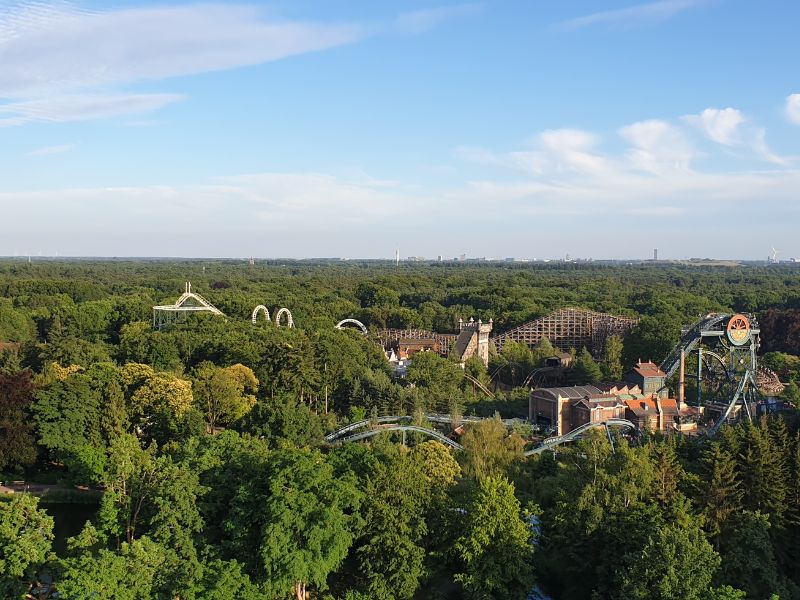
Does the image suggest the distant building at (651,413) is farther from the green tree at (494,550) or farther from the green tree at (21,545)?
the green tree at (21,545)

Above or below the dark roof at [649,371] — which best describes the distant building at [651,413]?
below

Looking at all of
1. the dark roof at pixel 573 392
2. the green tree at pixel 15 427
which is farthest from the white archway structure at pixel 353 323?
the green tree at pixel 15 427

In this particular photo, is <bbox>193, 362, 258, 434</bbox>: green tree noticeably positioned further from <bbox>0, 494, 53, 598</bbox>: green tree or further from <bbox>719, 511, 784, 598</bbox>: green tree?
<bbox>719, 511, 784, 598</bbox>: green tree

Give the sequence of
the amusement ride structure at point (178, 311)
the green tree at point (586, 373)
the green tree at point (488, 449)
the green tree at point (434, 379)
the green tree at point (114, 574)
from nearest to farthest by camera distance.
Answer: the green tree at point (114, 574), the green tree at point (488, 449), the green tree at point (434, 379), the green tree at point (586, 373), the amusement ride structure at point (178, 311)

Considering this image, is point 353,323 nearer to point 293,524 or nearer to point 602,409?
point 602,409

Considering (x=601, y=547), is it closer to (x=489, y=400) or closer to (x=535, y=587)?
(x=535, y=587)
